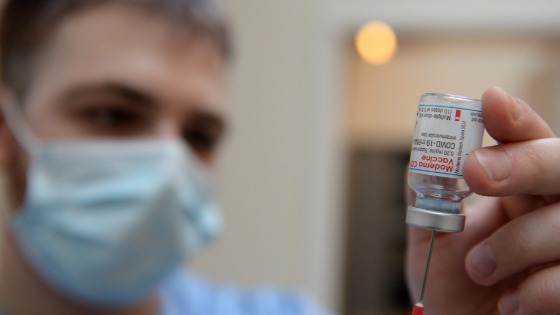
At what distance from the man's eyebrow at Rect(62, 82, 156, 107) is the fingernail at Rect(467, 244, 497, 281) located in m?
0.76

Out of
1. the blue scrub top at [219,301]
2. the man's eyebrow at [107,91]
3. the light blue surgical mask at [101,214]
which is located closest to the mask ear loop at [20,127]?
the light blue surgical mask at [101,214]

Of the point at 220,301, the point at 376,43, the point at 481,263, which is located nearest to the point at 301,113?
the point at 376,43

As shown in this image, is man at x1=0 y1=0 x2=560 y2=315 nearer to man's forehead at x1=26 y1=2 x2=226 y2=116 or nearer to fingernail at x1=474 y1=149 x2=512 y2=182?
man's forehead at x1=26 y1=2 x2=226 y2=116

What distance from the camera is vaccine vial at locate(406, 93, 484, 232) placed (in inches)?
17.0

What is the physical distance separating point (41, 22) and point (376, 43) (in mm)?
1654

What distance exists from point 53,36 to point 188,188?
1.41ft

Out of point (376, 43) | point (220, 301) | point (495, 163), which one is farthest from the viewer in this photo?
point (376, 43)

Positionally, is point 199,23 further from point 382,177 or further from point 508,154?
point 382,177

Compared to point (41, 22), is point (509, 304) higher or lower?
lower

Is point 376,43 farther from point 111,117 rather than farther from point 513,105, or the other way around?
point 513,105

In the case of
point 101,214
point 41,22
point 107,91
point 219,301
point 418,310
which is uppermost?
point 41,22

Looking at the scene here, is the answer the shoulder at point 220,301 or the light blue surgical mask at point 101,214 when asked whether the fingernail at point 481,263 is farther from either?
the shoulder at point 220,301

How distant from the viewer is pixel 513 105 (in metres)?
0.43

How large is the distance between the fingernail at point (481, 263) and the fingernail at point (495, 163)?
3.5 inches
